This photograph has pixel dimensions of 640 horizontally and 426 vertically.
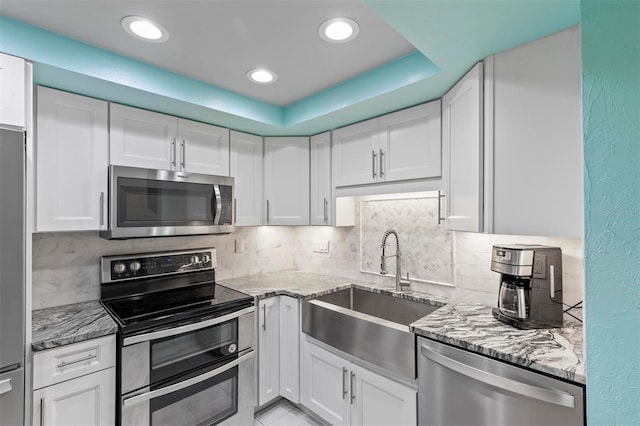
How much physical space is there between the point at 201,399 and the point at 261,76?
6.53 ft

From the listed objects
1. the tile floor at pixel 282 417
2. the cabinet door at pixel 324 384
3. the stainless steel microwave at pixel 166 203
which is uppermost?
the stainless steel microwave at pixel 166 203

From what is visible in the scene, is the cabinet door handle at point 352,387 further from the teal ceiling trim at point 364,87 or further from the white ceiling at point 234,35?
the white ceiling at point 234,35

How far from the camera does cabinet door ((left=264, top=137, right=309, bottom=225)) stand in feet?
8.67

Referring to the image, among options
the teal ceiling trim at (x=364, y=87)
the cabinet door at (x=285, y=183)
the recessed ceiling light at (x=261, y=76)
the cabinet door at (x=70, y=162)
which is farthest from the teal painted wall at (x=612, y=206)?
the cabinet door at (x=70, y=162)

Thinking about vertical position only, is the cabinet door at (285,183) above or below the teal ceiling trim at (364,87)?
below

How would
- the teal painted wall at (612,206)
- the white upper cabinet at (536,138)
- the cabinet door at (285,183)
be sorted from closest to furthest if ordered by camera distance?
the teal painted wall at (612,206) → the white upper cabinet at (536,138) → the cabinet door at (285,183)

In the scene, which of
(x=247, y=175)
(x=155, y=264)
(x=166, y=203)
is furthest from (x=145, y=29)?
(x=155, y=264)

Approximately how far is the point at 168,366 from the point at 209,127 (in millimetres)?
1608

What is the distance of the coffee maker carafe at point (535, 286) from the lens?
1.42m

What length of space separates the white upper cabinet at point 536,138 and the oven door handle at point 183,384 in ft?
5.59

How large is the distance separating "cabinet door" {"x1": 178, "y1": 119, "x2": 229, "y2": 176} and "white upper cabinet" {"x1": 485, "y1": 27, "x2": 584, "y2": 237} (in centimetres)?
181

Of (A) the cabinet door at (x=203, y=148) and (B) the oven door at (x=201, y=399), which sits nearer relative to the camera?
(B) the oven door at (x=201, y=399)

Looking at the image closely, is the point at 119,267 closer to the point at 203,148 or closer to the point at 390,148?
the point at 203,148

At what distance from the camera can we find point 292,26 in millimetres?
1396
